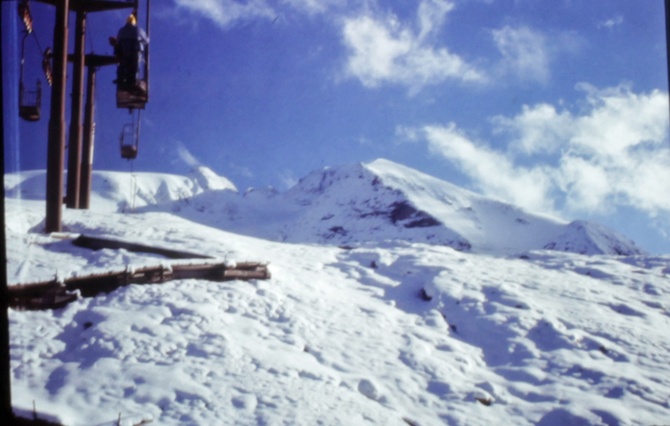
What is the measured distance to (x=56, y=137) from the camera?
1188 cm

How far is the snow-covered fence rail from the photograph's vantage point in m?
6.44

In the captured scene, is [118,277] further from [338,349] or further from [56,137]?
[56,137]

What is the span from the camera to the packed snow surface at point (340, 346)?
5.20 meters

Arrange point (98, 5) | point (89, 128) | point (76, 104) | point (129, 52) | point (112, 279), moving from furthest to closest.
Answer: point (89, 128) < point (98, 5) < point (76, 104) < point (129, 52) < point (112, 279)

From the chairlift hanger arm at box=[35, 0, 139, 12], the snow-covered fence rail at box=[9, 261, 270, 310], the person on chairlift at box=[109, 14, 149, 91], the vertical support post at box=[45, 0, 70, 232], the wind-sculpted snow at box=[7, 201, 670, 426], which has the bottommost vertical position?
the wind-sculpted snow at box=[7, 201, 670, 426]

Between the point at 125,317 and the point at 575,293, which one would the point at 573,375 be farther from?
the point at 125,317

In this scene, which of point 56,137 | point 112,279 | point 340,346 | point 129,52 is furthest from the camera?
point 129,52

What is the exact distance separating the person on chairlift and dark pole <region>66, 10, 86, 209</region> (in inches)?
76.9

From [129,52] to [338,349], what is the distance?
10.1m

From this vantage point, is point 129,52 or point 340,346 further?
point 129,52

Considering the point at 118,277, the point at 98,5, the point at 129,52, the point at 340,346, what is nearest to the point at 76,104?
the point at 129,52

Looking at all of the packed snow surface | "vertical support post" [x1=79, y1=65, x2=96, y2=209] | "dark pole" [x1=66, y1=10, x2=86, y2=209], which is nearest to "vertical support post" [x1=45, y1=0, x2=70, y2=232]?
the packed snow surface

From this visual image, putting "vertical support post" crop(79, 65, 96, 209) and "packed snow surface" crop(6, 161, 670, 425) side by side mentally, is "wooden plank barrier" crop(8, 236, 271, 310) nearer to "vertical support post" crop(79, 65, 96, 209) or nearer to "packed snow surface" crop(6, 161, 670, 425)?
"packed snow surface" crop(6, 161, 670, 425)

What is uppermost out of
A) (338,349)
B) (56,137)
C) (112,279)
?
(56,137)
